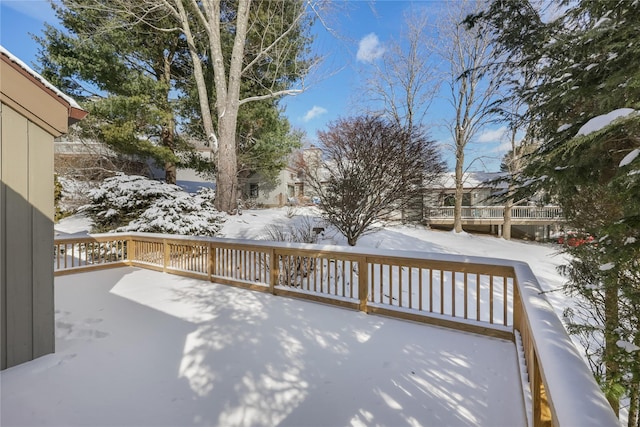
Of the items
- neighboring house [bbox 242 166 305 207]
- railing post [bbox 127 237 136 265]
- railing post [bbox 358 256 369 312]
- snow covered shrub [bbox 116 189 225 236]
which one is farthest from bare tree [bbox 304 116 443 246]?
neighboring house [bbox 242 166 305 207]

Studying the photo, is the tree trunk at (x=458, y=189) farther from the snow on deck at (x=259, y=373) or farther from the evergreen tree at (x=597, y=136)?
the snow on deck at (x=259, y=373)

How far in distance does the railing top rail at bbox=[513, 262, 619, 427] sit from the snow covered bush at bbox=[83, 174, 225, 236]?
717cm

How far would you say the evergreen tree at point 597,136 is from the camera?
1.53 metres

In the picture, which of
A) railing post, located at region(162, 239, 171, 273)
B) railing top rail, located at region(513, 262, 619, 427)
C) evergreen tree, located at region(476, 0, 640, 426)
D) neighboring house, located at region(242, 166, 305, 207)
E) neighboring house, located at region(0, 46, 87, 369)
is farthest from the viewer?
neighboring house, located at region(242, 166, 305, 207)

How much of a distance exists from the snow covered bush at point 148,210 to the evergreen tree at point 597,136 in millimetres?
6879

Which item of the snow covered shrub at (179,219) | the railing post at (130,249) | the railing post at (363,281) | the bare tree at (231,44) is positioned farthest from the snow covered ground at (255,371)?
the bare tree at (231,44)

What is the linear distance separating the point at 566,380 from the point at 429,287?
3140 millimetres

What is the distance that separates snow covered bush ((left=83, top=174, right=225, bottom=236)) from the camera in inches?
288

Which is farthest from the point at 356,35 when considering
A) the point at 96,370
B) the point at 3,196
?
the point at 96,370

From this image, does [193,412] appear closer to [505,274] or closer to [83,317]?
[83,317]

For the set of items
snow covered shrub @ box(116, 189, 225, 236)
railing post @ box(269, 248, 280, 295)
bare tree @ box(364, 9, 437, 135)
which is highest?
bare tree @ box(364, 9, 437, 135)

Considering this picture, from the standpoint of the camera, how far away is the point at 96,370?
255 centimetres

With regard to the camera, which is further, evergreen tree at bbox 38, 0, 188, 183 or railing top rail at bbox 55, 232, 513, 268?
evergreen tree at bbox 38, 0, 188, 183

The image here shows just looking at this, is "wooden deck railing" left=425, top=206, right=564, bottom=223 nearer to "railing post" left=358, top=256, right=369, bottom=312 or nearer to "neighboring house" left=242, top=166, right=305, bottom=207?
"neighboring house" left=242, top=166, right=305, bottom=207
